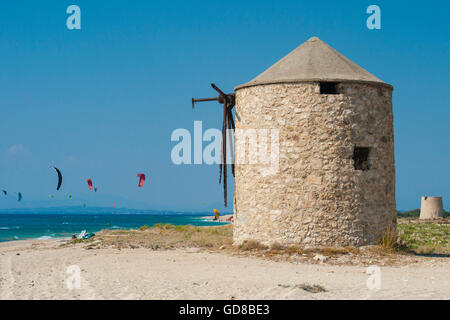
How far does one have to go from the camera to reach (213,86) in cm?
1666

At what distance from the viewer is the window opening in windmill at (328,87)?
1502 centimetres

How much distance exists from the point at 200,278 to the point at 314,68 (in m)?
7.40

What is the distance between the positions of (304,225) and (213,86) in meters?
5.28

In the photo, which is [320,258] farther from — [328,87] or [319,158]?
[328,87]

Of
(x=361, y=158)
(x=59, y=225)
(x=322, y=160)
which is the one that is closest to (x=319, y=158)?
(x=322, y=160)

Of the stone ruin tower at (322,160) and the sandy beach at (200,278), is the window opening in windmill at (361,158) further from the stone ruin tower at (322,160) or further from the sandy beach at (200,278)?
the sandy beach at (200,278)

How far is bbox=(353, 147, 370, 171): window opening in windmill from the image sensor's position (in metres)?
15.0

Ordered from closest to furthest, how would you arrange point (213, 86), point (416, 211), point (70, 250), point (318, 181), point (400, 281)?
1. point (400, 281)
2. point (318, 181)
3. point (213, 86)
4. point (70, 250)
5. point (416, 211)

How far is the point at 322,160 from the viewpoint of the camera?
14.5 m

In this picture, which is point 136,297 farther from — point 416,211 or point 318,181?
point 416,211

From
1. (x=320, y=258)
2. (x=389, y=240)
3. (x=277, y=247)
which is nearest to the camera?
(x=320, y=258)
